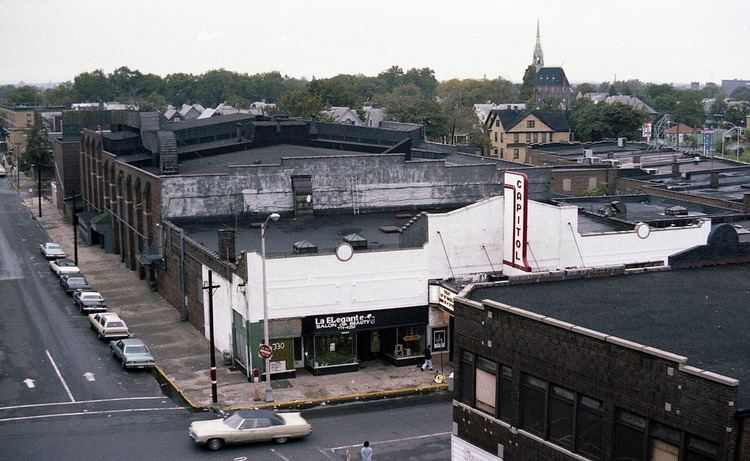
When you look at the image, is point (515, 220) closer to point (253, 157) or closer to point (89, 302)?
point (89, 302)

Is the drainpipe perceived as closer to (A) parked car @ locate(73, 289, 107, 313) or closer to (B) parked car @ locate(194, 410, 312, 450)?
(A) parked car @ locate(73, 289, 107, 313)

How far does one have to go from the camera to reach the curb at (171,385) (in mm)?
39741

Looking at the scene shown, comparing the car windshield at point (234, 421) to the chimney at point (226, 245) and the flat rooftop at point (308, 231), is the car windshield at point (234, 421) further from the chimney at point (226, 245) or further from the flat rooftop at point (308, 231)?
the chimney at point (226, 245)

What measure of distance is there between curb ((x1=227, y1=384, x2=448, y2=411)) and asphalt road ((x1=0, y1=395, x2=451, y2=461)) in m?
0.61

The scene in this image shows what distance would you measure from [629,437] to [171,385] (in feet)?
83.3

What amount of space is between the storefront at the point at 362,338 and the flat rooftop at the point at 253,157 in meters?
22.9

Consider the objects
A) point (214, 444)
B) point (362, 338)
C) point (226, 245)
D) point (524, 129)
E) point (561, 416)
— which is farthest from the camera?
point (524, 129)

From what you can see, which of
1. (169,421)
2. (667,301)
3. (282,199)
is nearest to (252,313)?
(169,421)

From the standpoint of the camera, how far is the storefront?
44.5 m

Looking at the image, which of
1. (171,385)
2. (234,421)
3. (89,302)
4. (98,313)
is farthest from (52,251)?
(234,421)

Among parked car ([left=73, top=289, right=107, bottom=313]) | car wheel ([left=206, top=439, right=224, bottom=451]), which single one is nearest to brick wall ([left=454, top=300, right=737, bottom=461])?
car wheel ([left=206, top=439, right=224, bottom=451])

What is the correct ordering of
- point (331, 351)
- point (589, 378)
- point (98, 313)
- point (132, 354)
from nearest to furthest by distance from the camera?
point (589, 378) < point (331, 351) < point (132, 354) < point (98, 313)

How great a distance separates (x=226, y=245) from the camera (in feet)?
154

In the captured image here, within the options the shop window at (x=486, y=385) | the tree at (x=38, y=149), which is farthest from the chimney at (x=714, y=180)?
the tree at (x=38, y=149)
